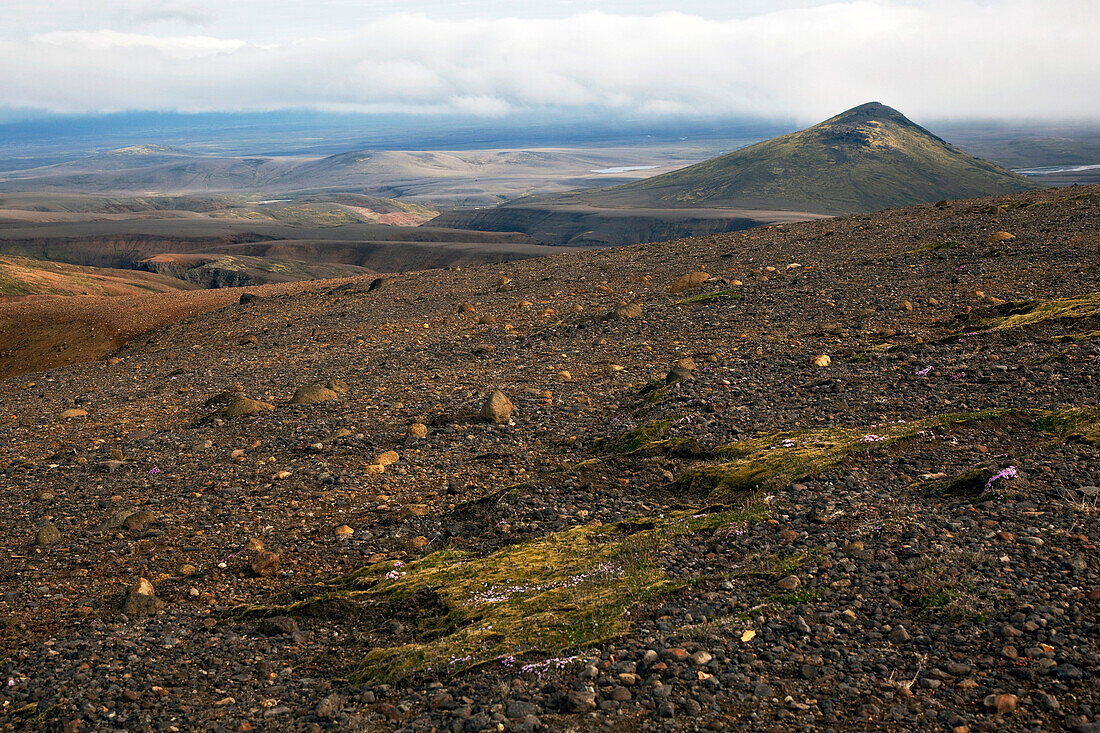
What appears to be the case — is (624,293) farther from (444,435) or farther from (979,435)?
(979,435)

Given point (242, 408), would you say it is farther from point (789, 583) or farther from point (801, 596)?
point (801, 596)

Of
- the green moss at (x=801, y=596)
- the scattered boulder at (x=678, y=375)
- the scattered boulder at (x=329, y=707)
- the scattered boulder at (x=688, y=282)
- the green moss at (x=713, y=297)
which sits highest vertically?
the scattered boulder at (x=688, y=282)

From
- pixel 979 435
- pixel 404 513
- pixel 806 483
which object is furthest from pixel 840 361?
pixel 404 513

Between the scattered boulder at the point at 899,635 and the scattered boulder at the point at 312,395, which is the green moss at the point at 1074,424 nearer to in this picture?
the scattered boulder at the point at 899,635

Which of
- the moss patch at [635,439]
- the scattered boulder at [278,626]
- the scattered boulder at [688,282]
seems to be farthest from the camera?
the scattered boulder at [688,282]

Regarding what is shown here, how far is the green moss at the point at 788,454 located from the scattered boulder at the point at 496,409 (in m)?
4.62

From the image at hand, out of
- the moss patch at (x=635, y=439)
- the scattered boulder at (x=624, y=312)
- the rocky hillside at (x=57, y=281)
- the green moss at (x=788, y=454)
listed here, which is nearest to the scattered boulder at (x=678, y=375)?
the moss patch at (x=635, y=439)

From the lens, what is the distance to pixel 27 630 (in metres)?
8.62

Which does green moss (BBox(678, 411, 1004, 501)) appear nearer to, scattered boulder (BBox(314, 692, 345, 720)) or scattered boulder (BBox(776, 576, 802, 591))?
scattered boulder (BBox(776, 576, 802, 591))

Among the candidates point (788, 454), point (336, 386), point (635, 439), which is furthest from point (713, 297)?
point (788, 454)

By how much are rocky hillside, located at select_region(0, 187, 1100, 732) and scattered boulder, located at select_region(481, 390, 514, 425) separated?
5cm

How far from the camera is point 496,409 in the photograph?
15.2 metres

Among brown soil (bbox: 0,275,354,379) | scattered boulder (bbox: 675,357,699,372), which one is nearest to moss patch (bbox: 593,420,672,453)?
scattered boulder (bbox: 675,357,699,372)

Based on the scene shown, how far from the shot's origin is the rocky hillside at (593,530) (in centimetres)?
662
